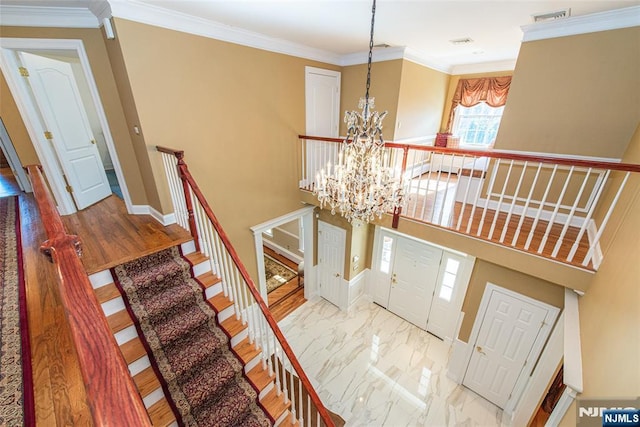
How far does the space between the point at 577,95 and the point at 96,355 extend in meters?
4.57

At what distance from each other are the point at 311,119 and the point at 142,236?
3.24 meters

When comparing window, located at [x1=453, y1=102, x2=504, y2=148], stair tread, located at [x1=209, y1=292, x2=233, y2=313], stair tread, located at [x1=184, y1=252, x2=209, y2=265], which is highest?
window, located at [x1=453, y1=102, x2=504, y2=148]

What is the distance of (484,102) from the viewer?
18.1ft

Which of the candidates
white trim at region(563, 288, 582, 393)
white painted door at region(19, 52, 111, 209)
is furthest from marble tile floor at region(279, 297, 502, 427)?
white painted door at region(19, 52, 111, 209)

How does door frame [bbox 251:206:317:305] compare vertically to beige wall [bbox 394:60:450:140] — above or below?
below

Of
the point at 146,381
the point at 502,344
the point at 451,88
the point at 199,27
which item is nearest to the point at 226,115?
the point at 199,27

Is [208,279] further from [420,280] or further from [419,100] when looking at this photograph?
[419,100]

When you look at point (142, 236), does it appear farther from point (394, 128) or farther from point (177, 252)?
point (394, 128)

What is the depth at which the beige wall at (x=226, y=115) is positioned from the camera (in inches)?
104

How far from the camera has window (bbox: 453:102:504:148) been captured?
5.65 meters

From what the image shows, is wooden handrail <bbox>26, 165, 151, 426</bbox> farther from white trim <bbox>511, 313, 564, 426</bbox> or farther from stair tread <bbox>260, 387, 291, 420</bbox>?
white trim <bbox>511, 313, 564, 426</bbox>

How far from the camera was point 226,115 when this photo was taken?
130 inches

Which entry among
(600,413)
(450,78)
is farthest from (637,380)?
(450,78)

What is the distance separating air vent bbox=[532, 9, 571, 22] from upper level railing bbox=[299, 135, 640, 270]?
1491 mm
